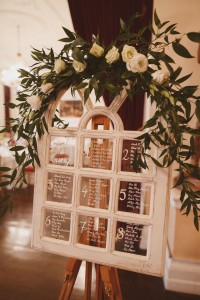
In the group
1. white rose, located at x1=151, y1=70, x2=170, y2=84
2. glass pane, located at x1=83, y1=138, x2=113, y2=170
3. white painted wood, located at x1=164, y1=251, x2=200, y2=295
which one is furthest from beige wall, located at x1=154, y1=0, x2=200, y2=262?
white rose, located at x1=151, y1=70, x2=170, y2=84

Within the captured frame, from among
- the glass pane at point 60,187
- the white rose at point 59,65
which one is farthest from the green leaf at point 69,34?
the glass pane at point 60,187

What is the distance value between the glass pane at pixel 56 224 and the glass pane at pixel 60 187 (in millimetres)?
68

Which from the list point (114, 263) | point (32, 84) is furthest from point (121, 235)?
point (32, 84)

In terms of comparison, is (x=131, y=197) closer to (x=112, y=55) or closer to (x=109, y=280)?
(x=109, y=280)

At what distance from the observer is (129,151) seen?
1.11 metres

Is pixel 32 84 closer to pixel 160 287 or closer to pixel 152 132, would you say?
pixel 152 132

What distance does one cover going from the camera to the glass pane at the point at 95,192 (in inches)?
45.8

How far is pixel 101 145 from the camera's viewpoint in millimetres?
1160

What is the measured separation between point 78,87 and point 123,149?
346mm

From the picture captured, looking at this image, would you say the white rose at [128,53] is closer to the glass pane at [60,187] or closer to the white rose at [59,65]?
the white rose at [59,65]

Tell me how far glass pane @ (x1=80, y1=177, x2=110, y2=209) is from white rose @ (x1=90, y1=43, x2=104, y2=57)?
566 millimetres

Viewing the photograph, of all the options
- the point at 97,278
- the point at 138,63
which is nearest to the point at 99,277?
the point at 97,278

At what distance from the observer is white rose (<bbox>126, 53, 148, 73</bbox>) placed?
Answer: 3.01 feet

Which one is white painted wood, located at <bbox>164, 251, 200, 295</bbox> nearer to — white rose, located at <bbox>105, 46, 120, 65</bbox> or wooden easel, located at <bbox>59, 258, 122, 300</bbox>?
wooden easel, located at <bbox>59, 258, 122, 300</bbox>
